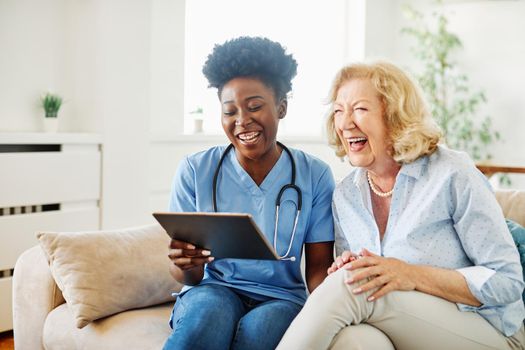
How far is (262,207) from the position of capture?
79.0 inches

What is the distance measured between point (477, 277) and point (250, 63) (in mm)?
857

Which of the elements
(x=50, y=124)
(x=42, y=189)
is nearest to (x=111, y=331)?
(x=42, y=189)

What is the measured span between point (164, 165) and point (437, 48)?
2621 mm

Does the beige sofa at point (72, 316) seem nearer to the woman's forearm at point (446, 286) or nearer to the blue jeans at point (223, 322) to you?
the blue jeans at point (223, 322)

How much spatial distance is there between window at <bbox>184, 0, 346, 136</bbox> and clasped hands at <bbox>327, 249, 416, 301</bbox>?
2943 millimetres

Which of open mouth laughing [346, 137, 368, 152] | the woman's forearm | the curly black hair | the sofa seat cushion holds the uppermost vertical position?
the curly black hair

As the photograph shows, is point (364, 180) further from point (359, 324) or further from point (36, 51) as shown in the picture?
point (36, 51)

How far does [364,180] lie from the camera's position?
6.55 feet

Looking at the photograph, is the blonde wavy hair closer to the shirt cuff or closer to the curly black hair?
the curly black hair

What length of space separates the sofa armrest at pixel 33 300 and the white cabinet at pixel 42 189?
1210mm

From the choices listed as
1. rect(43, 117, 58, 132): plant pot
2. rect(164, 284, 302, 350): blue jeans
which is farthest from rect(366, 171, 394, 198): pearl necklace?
rect(43, 117, 58, 132): plant pot

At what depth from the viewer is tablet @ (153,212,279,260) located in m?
1.60

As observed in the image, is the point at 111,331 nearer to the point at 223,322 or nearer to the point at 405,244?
the point at 223,322

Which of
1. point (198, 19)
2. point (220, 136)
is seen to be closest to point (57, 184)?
point (220, 136)
